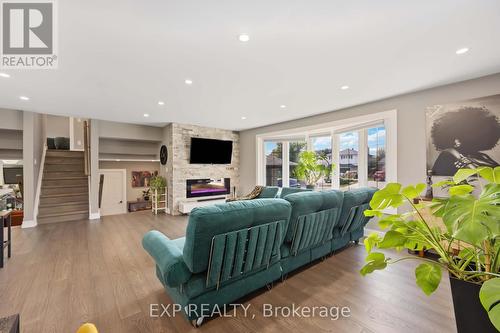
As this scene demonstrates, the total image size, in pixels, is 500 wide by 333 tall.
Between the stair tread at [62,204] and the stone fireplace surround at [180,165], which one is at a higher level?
the stone fireplace surround at [180,165]

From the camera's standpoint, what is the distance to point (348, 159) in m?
4.53

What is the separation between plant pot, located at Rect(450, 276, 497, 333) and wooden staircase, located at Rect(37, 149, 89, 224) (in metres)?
6.98

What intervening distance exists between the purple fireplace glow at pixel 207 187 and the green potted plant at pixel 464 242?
18.9 feet

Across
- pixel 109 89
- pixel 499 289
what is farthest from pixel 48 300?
pixel 499 289

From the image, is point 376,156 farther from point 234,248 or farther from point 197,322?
point 197,322

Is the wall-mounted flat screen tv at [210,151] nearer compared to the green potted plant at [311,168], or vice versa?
the green potted plant at [311,168]

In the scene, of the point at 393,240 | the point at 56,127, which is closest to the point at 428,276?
the point at 393,240

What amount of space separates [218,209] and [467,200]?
1376 mm

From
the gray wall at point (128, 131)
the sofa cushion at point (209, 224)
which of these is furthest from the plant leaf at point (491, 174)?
the gray wall at point (128, 131)

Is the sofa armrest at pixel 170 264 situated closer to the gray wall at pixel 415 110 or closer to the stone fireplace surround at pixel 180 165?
the gray wall at pixel 415 110

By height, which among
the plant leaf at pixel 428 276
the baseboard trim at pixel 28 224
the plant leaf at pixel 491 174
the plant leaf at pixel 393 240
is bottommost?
the baseboard trim at pixel 28 224

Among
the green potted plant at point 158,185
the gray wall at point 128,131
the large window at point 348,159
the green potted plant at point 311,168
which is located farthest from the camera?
the green potted plant at point 158,185

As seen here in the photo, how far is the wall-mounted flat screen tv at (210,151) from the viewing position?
6.02 metres

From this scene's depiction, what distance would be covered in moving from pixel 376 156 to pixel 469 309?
3845mm
